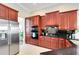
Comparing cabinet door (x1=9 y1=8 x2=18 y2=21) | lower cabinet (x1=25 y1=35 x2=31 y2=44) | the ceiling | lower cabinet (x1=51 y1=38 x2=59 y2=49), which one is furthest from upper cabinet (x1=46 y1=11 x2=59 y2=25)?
cabinet door (x1=9 y1=8 x2=18 y2=21)

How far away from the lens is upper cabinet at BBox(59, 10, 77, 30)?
7.14 ft

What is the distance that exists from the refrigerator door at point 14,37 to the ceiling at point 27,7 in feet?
0.75

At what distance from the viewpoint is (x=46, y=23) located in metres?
2.16

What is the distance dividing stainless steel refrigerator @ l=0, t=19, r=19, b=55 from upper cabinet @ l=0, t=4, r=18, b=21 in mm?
77

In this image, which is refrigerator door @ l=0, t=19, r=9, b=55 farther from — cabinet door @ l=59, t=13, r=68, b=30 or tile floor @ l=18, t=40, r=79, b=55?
cabinet door @ l=59, t=13, r=68, b=30

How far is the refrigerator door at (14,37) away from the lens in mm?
2021

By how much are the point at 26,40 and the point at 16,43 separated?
0.19 metres

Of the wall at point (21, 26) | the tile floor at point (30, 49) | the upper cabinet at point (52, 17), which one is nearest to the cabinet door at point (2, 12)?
the wall at point (21, 26)

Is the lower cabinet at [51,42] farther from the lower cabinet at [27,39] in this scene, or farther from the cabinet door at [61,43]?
the lower cabinet at [27,39]

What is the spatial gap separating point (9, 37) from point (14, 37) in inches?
3.5

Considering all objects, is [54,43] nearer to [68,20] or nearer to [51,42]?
[51,42]

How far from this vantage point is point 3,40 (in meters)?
1.95
